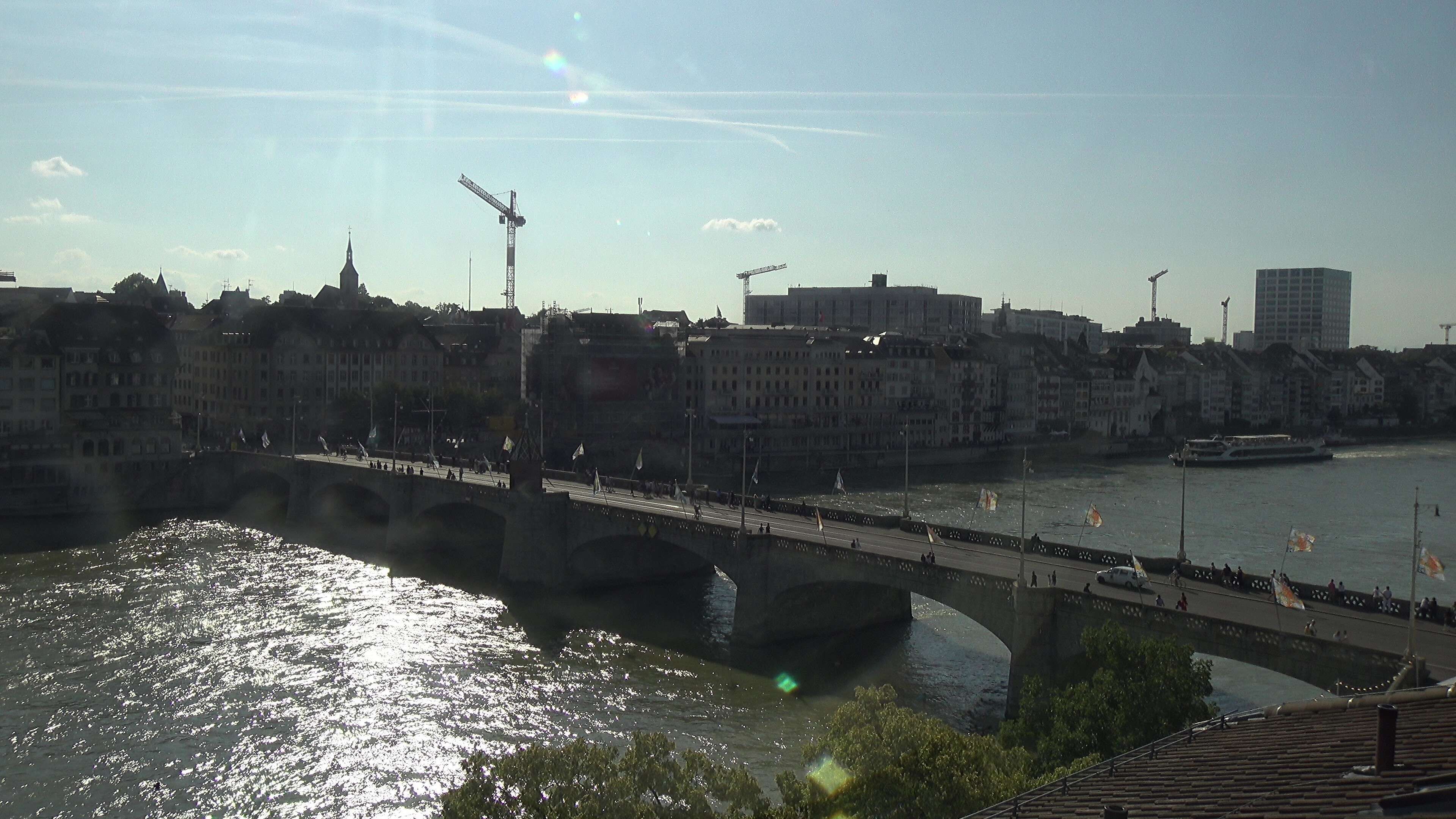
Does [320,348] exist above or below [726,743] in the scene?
above

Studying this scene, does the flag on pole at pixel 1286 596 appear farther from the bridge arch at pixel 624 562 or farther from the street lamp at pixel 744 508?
the bridge arch at pixel 624 562

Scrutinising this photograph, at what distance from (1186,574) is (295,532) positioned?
54.1 meters

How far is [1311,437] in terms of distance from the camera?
6565 inches

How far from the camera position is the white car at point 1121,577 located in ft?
125

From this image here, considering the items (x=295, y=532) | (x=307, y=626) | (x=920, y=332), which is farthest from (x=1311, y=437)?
(x=307, y=626)

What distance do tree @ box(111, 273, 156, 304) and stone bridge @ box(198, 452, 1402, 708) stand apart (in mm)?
79793

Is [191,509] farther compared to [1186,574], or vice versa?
[191,509]

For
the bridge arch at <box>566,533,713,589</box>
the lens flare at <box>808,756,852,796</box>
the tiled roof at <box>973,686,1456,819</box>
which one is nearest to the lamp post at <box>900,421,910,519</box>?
the bridge arch at <box>566,533,713,589</box>

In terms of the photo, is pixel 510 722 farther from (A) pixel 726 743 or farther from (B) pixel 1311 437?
(B) pixel 1311 437

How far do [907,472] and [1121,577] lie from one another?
22.0 metres

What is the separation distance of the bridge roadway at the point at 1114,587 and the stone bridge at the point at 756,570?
554mm

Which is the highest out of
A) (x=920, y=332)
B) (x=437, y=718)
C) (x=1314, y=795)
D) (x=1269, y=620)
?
(x=920, y=332)

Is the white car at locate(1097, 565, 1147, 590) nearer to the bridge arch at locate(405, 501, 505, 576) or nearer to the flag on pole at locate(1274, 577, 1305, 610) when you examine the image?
the flag on pole at locate(1274, 577, 1305, 610)

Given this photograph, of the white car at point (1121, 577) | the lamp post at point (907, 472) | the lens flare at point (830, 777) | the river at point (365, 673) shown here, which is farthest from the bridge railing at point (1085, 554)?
the lens flare at point (830, 777)
